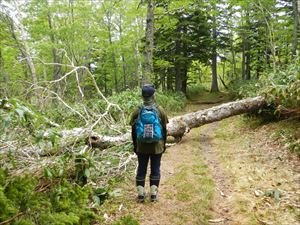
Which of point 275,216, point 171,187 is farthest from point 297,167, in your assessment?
point 171,187

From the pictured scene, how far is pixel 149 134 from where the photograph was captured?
4133 millimetres

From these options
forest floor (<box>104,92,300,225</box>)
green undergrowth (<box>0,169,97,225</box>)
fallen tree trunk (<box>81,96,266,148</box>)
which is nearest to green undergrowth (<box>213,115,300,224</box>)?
forest floor (<box>104,92,300,225</box>)

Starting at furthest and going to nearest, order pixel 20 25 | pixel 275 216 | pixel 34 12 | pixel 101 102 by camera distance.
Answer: pixel 34 12 < pixel 20 25 < pixel 101 102 < pixel 275 216

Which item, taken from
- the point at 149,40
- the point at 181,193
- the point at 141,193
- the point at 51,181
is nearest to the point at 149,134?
the point at 141,193

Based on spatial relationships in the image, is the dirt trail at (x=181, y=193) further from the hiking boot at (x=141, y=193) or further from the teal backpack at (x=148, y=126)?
the teal backpack at (x=148, y=126)

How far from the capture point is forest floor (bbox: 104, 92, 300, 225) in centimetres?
393

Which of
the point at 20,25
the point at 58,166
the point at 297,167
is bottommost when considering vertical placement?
the point at 297,167

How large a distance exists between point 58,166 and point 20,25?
15.2 m

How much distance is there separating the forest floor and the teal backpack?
1129mm

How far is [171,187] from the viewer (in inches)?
203

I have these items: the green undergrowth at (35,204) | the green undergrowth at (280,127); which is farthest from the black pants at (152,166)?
the green undergrowth at (280,127)

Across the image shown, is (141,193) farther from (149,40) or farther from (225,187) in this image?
(149,40)

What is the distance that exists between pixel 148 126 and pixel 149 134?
12cm

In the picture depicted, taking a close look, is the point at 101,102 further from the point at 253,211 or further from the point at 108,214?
A: the point at 253,211
